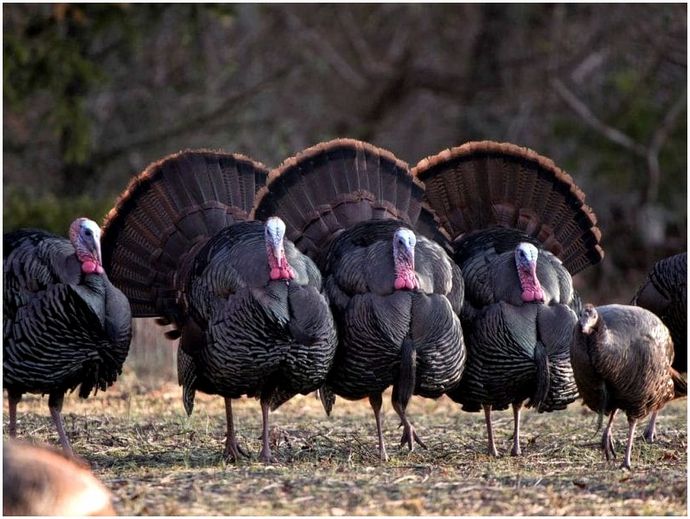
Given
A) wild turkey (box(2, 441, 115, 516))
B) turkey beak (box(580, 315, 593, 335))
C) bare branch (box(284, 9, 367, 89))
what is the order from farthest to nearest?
1. bare branch (box(284, 9, 367, 89))
2. turkey beak (box(580, 315, 593, 335))
3. wild turkey (box(2, 441, 115, 516))

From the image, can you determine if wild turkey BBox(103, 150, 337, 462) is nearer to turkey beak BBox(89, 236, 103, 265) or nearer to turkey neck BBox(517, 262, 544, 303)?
turkey beak BBox(89, 236, 103, 265)

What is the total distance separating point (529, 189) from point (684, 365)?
4.81 ft

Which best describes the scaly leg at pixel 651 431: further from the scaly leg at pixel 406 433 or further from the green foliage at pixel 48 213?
the green foliage at pixel 48 213

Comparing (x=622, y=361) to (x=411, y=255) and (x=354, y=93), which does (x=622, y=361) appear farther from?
(x=354, y=93)

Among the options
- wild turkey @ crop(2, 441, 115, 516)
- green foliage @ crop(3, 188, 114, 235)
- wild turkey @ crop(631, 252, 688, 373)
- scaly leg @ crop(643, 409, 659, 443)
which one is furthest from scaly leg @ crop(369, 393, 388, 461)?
green foliage @ crop(3, 188, 114, 235)

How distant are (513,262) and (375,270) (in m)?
0.90

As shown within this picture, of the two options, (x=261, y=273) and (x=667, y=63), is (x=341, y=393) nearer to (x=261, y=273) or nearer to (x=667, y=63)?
(x=261, y=273)

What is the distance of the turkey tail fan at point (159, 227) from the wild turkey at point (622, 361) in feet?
8.02

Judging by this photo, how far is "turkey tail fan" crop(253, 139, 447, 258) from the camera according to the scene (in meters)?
7.77

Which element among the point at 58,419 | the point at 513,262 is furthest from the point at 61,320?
the point at 513,262

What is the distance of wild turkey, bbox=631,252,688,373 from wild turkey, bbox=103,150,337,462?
2.31 metres

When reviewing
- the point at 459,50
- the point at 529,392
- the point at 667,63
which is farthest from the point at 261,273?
the point at 459,50

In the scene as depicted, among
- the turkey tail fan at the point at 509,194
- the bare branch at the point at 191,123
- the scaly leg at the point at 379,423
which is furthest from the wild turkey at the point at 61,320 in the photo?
the bare branch at the point at 191,123

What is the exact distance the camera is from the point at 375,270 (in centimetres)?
711
